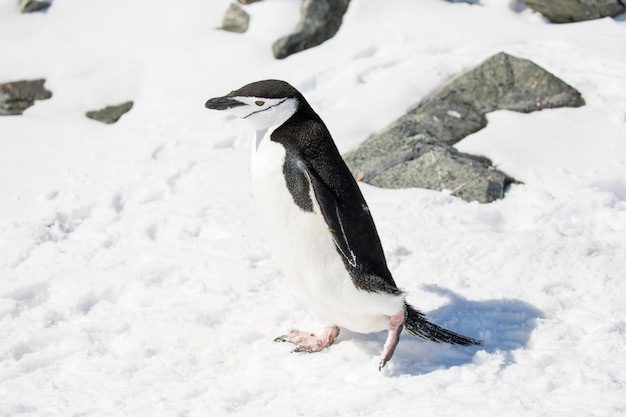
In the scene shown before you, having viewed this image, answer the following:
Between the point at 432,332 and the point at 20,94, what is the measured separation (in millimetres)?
4761

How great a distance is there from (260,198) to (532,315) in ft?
4.36

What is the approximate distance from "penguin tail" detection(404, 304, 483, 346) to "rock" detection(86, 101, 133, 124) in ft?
12.5

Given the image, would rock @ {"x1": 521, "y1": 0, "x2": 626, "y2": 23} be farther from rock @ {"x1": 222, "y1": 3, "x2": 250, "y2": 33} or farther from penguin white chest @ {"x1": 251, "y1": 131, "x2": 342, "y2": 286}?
penguin white chest @ {"x1": 251, "y1": 131, "x2": 342, "y2": 286}

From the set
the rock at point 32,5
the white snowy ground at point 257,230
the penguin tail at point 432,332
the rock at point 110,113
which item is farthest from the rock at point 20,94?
the penguin tail at point 432,332

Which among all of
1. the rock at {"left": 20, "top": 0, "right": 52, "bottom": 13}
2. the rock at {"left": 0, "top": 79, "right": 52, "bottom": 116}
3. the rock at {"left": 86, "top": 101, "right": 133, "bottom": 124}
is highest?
the rock at {"left": 20, "top": 0, "right": 52, "bottom": 13}

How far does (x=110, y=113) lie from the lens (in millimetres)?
6262

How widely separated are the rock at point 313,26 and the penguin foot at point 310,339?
12.9 feet

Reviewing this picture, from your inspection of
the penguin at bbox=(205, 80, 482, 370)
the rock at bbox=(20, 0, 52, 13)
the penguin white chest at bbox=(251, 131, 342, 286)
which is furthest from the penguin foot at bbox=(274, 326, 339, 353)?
the rock at bbox=(20, 0, 52, 13)

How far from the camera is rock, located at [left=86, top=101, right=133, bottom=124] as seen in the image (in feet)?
20.4

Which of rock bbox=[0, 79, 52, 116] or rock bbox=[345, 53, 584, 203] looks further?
rock bbox=[0, 79, 52, 116]

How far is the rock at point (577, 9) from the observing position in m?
6.65

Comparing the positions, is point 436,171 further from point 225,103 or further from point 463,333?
point 225,103

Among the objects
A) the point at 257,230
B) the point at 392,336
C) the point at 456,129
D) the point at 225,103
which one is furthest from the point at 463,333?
the point at 456,129

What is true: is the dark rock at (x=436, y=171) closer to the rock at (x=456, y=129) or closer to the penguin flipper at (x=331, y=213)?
the rock at (x=456, y=129)
